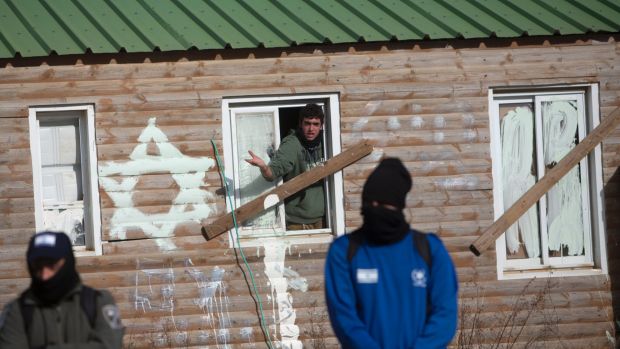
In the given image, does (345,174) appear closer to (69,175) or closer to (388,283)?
(69,175)

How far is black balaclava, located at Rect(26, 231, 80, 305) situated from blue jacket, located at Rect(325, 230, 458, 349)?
1360 millimetres

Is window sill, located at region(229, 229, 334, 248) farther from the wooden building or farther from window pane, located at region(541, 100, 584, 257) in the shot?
window pane, located at region(541, 100, 584, 257)

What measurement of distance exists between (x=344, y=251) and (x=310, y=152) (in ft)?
16.2

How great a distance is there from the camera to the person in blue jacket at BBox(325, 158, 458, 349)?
18.4 feet

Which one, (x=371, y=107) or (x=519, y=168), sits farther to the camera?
(x=519, y=168)

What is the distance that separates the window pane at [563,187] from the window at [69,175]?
15.1 feet

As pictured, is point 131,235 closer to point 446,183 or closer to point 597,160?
point 446,183

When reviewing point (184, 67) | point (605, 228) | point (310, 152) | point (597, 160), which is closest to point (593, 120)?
point (597, 160)

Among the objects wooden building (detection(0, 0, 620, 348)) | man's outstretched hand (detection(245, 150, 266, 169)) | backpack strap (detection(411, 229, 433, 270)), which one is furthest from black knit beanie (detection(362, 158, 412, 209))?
wooden building (detection(0, 0, 620, 348))

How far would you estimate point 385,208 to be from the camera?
18.5 ft

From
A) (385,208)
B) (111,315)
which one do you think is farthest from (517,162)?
(111,315)

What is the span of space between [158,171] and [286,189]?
1.25 m

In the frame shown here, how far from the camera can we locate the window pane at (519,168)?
35.8 feet

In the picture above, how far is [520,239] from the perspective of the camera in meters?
11.0
